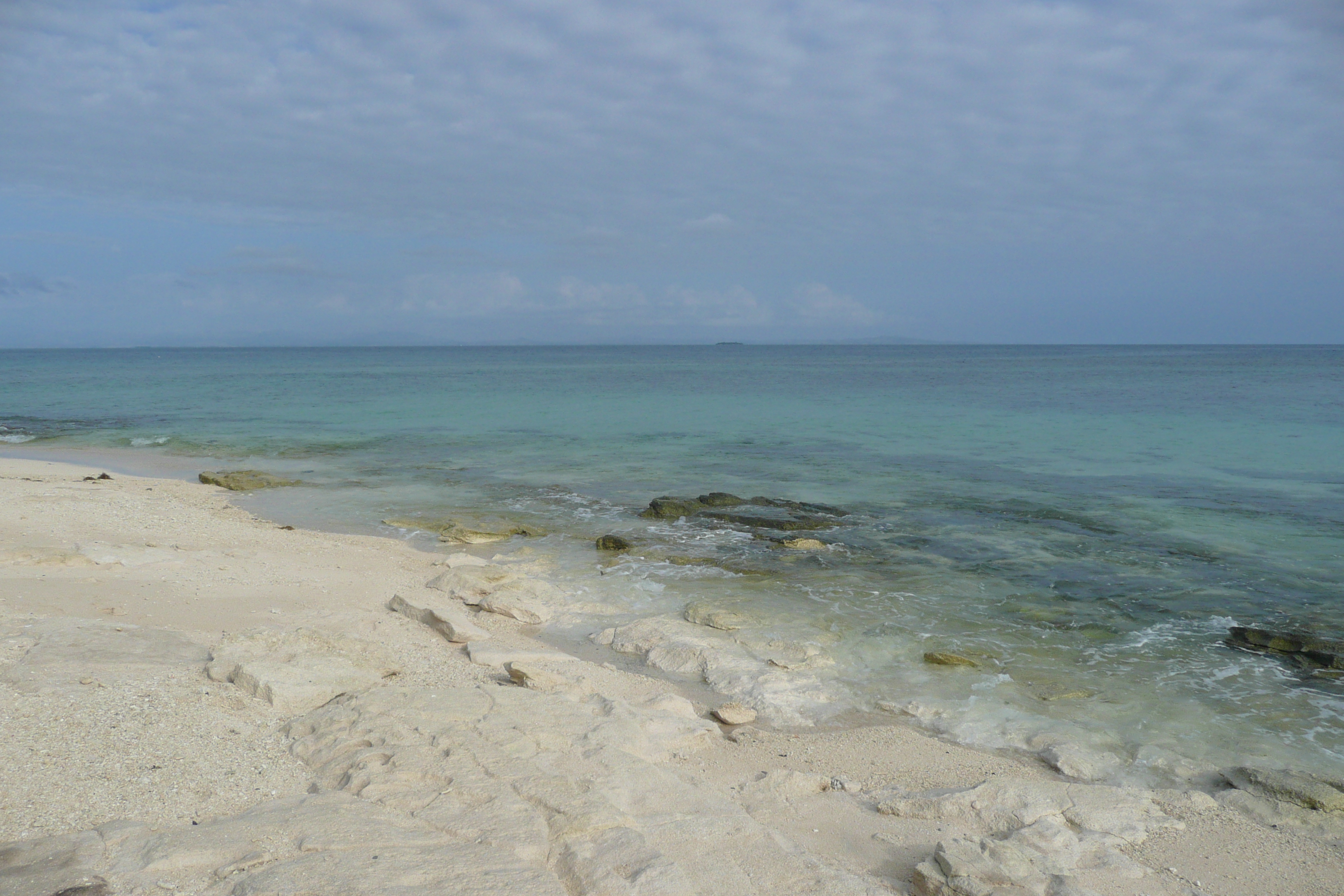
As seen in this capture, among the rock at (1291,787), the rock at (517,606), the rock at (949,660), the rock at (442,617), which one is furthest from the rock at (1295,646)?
the rock at (442,617)

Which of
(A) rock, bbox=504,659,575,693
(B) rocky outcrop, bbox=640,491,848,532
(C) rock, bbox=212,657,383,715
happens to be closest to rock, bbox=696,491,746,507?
(B) rocky outcrop, bbox=640,491,848,532

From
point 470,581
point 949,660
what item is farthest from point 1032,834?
point 470,581

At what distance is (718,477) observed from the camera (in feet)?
64.0

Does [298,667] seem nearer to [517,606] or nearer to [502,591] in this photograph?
→ [517,606]

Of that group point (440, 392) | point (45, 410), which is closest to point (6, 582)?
point (45, 410)

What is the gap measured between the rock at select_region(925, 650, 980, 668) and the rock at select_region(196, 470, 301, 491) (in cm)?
1463

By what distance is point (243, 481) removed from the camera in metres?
17.7

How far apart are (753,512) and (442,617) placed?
8.00 meters

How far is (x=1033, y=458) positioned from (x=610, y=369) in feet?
231

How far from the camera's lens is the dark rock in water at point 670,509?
14.9 m

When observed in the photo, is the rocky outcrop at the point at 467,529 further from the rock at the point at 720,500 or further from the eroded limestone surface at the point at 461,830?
the eroded limestone surface at the point at 461,830

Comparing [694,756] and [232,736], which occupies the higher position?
[232,736]

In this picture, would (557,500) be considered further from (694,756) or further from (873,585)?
(694,756)

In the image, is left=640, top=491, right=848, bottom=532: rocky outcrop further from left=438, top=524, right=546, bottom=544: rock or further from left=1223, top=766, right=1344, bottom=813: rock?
left=1223, top=766, right=1344, bottom=813: rock
